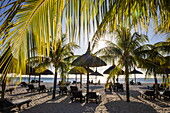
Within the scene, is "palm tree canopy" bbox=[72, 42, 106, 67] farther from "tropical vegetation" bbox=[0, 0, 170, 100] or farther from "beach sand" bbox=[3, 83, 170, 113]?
"tropical vegetation" bbox=[0, 0, 170, 100]

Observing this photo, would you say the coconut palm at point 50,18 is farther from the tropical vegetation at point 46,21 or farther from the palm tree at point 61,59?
the palm tree at point 61,59

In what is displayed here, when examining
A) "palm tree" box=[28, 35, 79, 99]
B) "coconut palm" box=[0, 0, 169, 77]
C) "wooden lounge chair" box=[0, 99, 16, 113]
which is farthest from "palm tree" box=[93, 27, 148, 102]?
"coconut palm" box=[0, 0, 169, 77]

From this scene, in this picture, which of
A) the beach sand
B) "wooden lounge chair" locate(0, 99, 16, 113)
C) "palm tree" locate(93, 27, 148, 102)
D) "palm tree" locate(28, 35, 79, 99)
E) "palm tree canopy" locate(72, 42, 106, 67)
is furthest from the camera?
"palm tree" locate(28, 35, 79, 99)

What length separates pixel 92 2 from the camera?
3.90 ft

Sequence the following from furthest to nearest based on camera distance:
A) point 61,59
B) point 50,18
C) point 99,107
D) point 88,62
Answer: point 61,59, point 88,62, point 99,107, point 50,18

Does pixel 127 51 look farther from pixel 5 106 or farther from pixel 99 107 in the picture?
pixel 5 106

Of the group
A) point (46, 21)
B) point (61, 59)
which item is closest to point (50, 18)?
point (46, 21)

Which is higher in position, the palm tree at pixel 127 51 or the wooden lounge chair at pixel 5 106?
the palm tree at pixel 127 51

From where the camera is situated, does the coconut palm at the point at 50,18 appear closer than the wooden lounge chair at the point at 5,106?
Yes

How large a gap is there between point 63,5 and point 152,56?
8.42 m

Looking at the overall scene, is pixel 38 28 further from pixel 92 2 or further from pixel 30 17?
pixel 92 2

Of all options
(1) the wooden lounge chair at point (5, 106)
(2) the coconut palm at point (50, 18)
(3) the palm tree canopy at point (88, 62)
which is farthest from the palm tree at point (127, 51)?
(2) the coconut palm at point (50, 18)

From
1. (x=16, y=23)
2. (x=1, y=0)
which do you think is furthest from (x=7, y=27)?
(x=1, y=0)

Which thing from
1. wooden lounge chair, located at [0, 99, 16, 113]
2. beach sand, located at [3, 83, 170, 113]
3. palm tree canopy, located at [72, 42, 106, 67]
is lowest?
beach sand, located at [3, 83, 170, 113]
